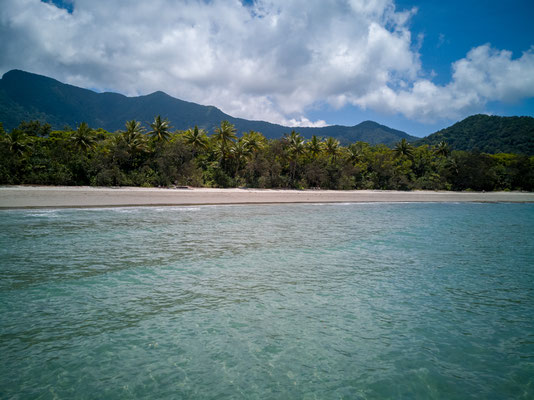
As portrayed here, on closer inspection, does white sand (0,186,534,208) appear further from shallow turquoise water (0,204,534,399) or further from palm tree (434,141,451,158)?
palm tree (434,141,451,158)

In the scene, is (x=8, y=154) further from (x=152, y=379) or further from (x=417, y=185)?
(x=417, y=185)

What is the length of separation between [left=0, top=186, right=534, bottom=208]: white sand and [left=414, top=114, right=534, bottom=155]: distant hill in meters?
63.1

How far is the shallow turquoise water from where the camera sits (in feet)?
10.1

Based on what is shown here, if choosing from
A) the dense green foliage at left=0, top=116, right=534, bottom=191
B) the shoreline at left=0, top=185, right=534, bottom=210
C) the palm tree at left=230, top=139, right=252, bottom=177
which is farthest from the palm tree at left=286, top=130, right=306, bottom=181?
the shoreline at left=0, top=185, right=534, bottom=210

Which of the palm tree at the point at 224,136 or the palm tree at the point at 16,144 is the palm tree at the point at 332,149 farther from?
the palm tree at the point at 16,144

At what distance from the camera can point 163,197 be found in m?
22.7

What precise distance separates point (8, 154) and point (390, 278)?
33.8m

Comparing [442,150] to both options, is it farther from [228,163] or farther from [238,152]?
[228,163]

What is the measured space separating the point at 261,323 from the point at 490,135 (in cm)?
12110

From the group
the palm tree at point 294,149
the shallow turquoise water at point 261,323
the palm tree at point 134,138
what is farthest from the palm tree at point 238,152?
the shallow turquoise water at point 261,323

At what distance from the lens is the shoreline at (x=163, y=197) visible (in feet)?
59.4

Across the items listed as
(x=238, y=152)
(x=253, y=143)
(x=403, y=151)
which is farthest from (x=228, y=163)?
(x=403, y=151)

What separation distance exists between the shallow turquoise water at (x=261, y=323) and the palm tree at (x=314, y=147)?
39.8m

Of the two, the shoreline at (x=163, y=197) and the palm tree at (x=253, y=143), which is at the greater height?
the palm tree at (x=253, y=143)
